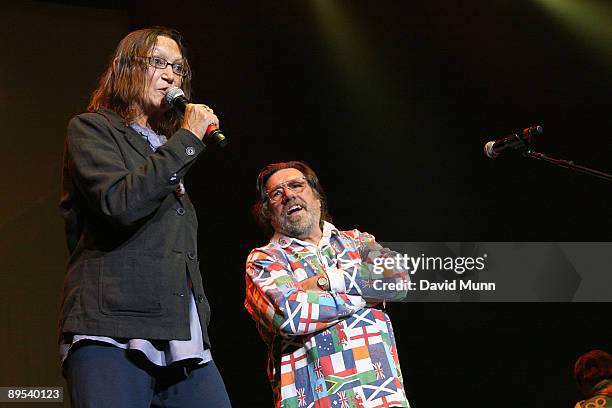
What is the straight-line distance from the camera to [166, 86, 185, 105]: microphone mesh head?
6.35 ft

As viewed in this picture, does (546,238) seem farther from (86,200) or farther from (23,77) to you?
(86,200)

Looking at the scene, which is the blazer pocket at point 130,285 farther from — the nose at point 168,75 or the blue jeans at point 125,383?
the nose at point 168,75

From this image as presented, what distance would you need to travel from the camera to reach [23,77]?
4.09 meters

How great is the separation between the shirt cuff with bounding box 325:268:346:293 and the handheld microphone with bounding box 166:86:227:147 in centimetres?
106

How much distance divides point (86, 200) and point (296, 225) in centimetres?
142

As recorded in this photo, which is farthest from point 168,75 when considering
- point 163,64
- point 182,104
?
point 182,104

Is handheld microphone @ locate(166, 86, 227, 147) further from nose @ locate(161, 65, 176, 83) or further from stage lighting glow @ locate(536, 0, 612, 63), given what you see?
stage lighting glow @ locate(536, 0, 612, 63)

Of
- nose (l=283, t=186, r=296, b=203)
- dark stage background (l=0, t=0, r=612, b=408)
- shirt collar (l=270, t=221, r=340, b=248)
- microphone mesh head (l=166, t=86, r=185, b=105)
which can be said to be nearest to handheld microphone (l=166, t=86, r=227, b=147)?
microphone mesh head (l=166, t=86, r=185, b=105)

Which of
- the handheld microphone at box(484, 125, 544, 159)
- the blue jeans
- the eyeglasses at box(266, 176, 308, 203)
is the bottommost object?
the blue jeans

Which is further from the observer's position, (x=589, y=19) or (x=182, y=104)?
(x=589, y=19)

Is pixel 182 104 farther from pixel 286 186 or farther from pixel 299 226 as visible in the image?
pixel 286 186

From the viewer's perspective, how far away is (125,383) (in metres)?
1.68

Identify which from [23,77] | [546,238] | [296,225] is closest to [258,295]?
[296,225]

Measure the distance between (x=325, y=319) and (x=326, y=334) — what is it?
0.09 metres
